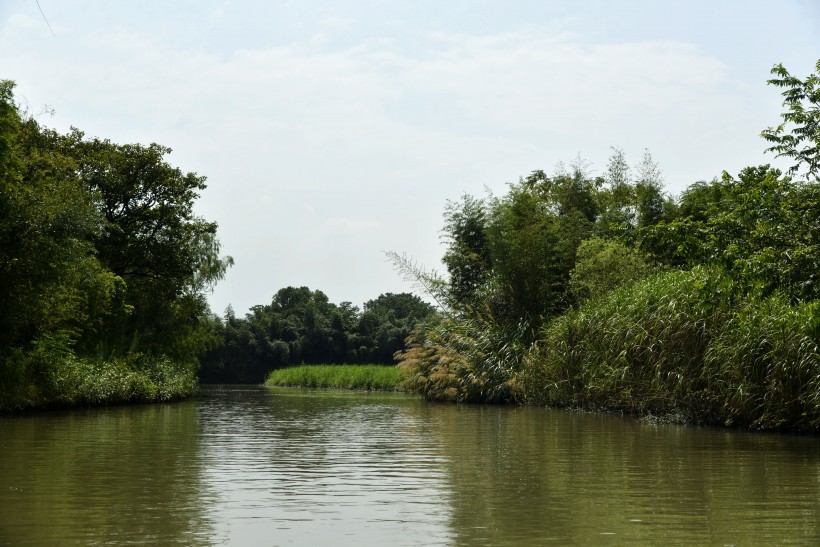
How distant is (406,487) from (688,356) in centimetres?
1220

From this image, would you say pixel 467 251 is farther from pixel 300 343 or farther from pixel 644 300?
pixel 300 343

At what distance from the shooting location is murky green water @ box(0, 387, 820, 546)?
22.3ft

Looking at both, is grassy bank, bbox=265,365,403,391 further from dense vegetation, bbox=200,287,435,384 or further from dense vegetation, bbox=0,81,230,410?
dense vegetation, bbox=200,287,435,384

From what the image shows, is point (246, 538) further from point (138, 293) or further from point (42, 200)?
point (138, 293)

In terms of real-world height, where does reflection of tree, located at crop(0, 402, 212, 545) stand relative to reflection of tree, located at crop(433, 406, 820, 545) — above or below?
above

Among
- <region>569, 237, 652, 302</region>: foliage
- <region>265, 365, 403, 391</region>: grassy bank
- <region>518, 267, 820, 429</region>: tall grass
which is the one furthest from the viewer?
<region>265, 365, 403, 391</region>: grassy bank

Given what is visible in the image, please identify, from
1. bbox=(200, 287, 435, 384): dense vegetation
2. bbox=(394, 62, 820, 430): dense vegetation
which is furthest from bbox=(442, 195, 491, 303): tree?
bbox=(200, 287, 435, 384): dense vegetation

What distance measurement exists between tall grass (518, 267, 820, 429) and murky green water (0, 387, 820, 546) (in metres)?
1.00

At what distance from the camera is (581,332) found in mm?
25016

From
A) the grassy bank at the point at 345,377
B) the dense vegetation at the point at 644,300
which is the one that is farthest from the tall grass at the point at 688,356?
the grassy bank at the point at 345,377

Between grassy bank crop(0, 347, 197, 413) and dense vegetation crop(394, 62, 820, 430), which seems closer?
dense vegetation crop(394, 62, 820, 430)

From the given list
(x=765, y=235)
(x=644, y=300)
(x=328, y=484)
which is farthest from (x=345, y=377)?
(x=328, y=484)

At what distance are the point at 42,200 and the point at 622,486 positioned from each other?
18.7m

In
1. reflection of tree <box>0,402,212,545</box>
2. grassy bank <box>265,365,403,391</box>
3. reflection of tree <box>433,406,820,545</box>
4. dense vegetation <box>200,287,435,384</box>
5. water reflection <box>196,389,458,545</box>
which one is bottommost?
reflection of tree <box>433,406,820,545</box>
